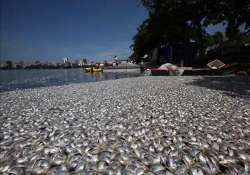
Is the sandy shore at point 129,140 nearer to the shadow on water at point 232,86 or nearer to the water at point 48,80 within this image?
the shadow on water at point 232,86

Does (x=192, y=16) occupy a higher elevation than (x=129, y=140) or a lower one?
higher

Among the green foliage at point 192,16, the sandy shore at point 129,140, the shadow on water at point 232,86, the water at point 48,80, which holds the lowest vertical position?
the water at point 48,80

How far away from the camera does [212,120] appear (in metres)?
9.20

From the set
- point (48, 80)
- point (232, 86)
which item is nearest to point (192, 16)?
point (232, 86)

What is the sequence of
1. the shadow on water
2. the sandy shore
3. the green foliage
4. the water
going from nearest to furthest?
the sandy shore < the shadow on water < the green foliage < the water

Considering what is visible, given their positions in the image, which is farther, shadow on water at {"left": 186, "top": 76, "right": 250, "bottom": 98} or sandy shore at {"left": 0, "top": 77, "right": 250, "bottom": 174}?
shadow on water at {"left": 186, "top": 76, "right": 250, "bottom": 98}

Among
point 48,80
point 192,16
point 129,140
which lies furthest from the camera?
point 48,80

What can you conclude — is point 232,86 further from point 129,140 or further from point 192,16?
point 192,16

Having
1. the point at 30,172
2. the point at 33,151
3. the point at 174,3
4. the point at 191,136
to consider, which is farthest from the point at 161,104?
the point at 174,3

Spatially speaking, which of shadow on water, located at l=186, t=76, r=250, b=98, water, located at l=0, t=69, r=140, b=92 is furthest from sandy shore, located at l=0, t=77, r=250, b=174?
water, located at l=0, t=69, r=140, b=92

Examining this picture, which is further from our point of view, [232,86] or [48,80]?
[48,80]

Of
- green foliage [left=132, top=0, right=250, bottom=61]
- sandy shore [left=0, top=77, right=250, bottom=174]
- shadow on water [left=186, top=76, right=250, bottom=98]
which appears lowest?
sandy shore [left=0, top=77, right=250, bottom=174]

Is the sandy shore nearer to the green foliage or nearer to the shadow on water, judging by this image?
the shadow on water

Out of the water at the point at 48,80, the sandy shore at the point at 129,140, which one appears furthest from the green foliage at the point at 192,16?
the sandy shore at the point at 129,140
